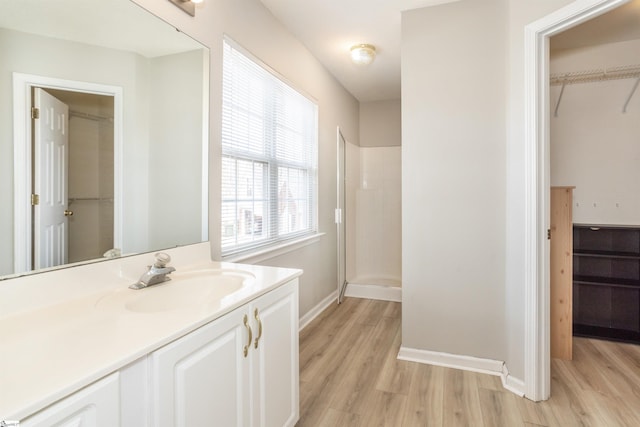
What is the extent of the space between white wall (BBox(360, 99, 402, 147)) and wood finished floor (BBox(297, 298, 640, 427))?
2759 mm

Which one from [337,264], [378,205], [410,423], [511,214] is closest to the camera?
[410,423]

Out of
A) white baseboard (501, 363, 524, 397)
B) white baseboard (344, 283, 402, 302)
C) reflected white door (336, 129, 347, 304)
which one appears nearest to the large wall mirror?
white baseboard (501, 363, 524, 397)

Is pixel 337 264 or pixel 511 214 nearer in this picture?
pixel 511 214

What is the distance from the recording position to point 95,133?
1249 mm

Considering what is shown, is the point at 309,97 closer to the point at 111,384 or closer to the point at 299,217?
the point at 299,217

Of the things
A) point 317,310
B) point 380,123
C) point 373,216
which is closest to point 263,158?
point 317,310

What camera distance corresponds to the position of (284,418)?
148 centimetres

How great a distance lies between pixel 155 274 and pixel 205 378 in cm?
53

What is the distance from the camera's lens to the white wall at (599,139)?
278 centimetres

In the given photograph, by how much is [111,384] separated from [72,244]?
0.68 meters

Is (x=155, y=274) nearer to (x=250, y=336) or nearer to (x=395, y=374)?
(x=250, y=336)

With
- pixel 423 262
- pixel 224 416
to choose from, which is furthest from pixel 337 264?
pixel 224 416

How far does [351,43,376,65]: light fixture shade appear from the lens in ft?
9.63

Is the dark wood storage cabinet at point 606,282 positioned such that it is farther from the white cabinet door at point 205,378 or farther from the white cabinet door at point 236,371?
the white cabinet door at point 205,378
